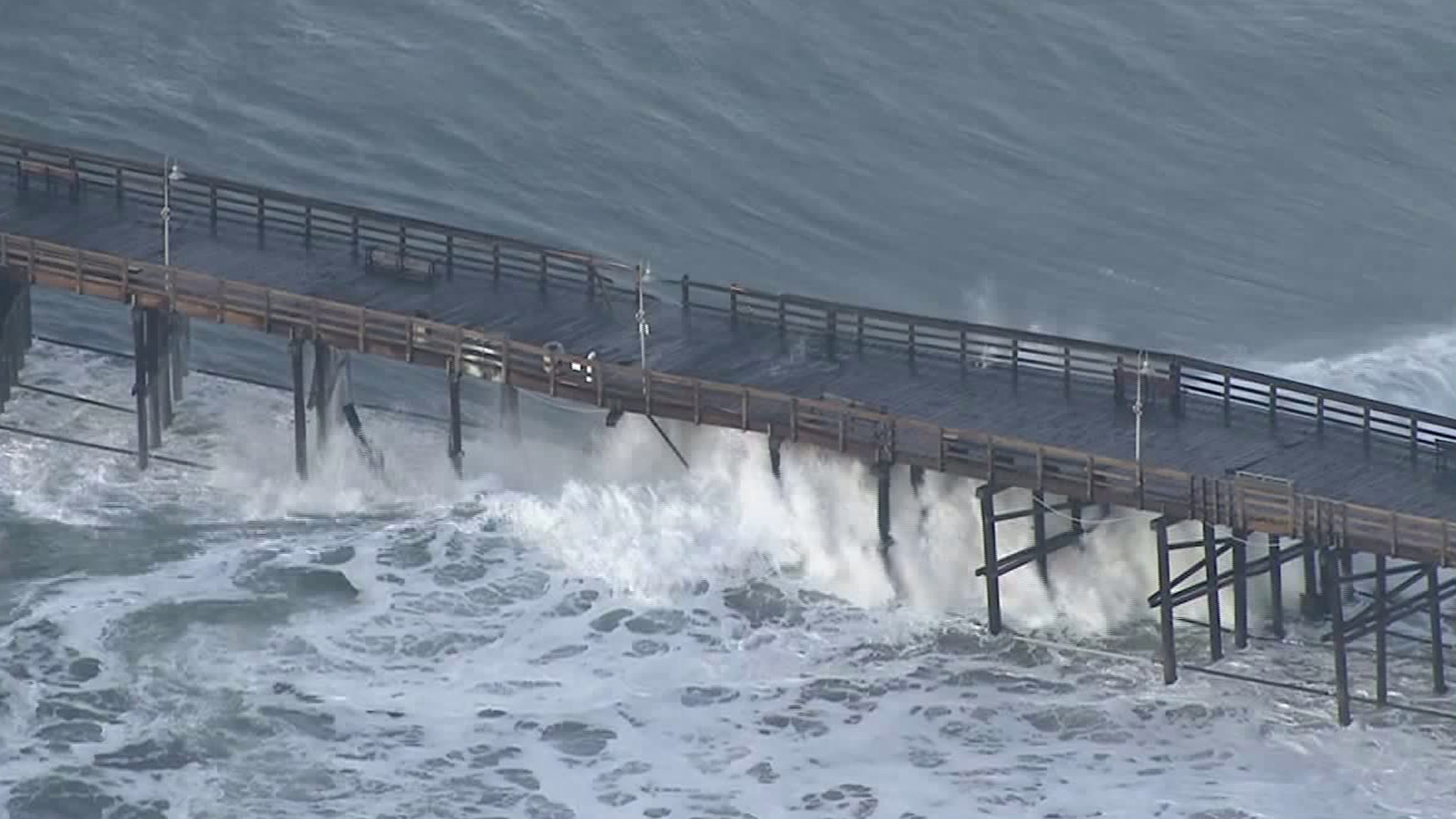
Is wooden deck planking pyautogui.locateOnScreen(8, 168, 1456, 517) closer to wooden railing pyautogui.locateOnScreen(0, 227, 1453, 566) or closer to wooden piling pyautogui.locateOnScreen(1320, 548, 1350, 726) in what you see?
wooden railing pyautogui.locateOnScreen(0, 227, 1453, 566)

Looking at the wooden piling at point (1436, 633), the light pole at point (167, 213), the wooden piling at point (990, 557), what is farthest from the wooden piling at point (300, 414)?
the wooden piling at point (1436, 633)

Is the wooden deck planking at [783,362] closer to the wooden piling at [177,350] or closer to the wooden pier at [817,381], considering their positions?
the wooden pier at [817,381]

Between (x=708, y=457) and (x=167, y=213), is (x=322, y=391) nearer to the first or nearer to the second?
(x=167, y=213)

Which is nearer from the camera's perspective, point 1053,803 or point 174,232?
point 1053,803

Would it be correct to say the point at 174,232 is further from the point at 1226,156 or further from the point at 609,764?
the point at 1226,156

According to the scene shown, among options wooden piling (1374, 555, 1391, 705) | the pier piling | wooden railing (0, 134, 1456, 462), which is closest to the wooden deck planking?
wooden railing (0, 134, 1456, 462)

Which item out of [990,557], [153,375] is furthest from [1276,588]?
[153,375]

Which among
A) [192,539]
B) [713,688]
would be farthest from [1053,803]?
[192,539]

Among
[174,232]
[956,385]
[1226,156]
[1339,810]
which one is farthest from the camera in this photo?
[1226,156]
